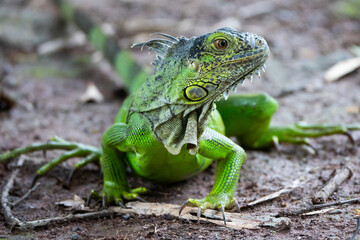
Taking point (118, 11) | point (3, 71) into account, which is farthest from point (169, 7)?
point (3, 71)

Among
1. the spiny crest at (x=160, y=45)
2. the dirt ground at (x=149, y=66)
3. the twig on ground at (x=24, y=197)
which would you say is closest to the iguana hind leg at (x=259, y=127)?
the dirt ground at (x=149, y=66)

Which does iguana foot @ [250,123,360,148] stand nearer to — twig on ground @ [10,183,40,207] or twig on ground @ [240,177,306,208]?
twig on ground @ [240,177,306,208]

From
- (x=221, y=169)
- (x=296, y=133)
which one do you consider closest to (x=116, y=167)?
(x=221, y=169)

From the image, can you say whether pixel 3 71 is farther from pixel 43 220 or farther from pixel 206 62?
pixel 206 62

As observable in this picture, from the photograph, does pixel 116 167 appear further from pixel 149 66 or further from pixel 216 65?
pixel 149 66

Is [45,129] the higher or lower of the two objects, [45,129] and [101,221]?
the higher

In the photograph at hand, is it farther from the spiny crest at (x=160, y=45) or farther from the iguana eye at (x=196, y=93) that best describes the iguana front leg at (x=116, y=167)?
the iguana eye at (x=196, y=93)
